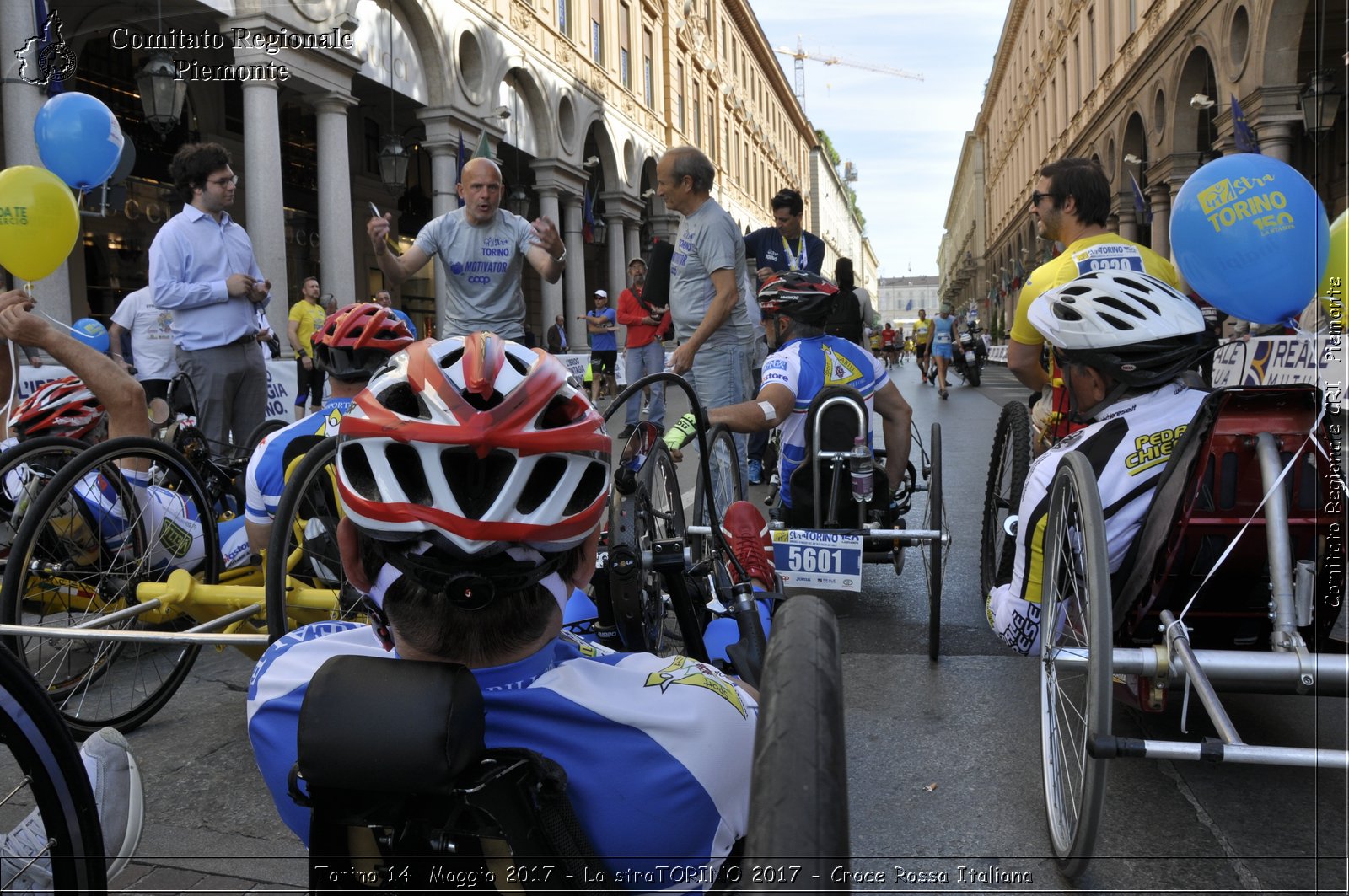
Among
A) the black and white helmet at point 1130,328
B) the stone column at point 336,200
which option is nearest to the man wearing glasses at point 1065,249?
the black and white helmet at point 1130,328

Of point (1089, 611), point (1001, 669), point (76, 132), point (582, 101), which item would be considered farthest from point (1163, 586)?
point (582, 101)

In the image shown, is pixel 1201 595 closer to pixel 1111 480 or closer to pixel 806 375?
pixel 1111 480

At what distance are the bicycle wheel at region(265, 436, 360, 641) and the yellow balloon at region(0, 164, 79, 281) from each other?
10.2 ft

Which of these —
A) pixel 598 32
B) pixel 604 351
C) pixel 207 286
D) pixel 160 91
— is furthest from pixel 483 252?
pixel 598 32

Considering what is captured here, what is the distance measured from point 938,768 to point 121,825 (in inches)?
82.6

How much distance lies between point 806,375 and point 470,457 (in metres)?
3.73

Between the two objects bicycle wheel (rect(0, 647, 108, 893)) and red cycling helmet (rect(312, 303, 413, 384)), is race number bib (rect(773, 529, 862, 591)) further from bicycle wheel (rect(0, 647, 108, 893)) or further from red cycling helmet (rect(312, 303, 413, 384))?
bicycle wheel (rect(0, 647, 108, 893))

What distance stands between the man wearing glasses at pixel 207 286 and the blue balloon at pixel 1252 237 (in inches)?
187

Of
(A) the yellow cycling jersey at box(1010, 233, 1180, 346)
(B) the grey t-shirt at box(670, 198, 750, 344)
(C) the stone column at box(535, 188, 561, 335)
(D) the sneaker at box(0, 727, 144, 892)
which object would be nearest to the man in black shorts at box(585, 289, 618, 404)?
(C) the stone column at box(535, 188, 561, 335)

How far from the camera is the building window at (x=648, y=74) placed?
35.5 metres

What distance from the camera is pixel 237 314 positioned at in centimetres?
591

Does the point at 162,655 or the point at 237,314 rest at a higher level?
the point at 237,314

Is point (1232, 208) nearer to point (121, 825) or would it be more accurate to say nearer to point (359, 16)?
point (121, 825)

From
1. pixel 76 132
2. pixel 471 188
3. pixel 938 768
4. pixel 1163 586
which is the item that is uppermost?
pixel 76 132
